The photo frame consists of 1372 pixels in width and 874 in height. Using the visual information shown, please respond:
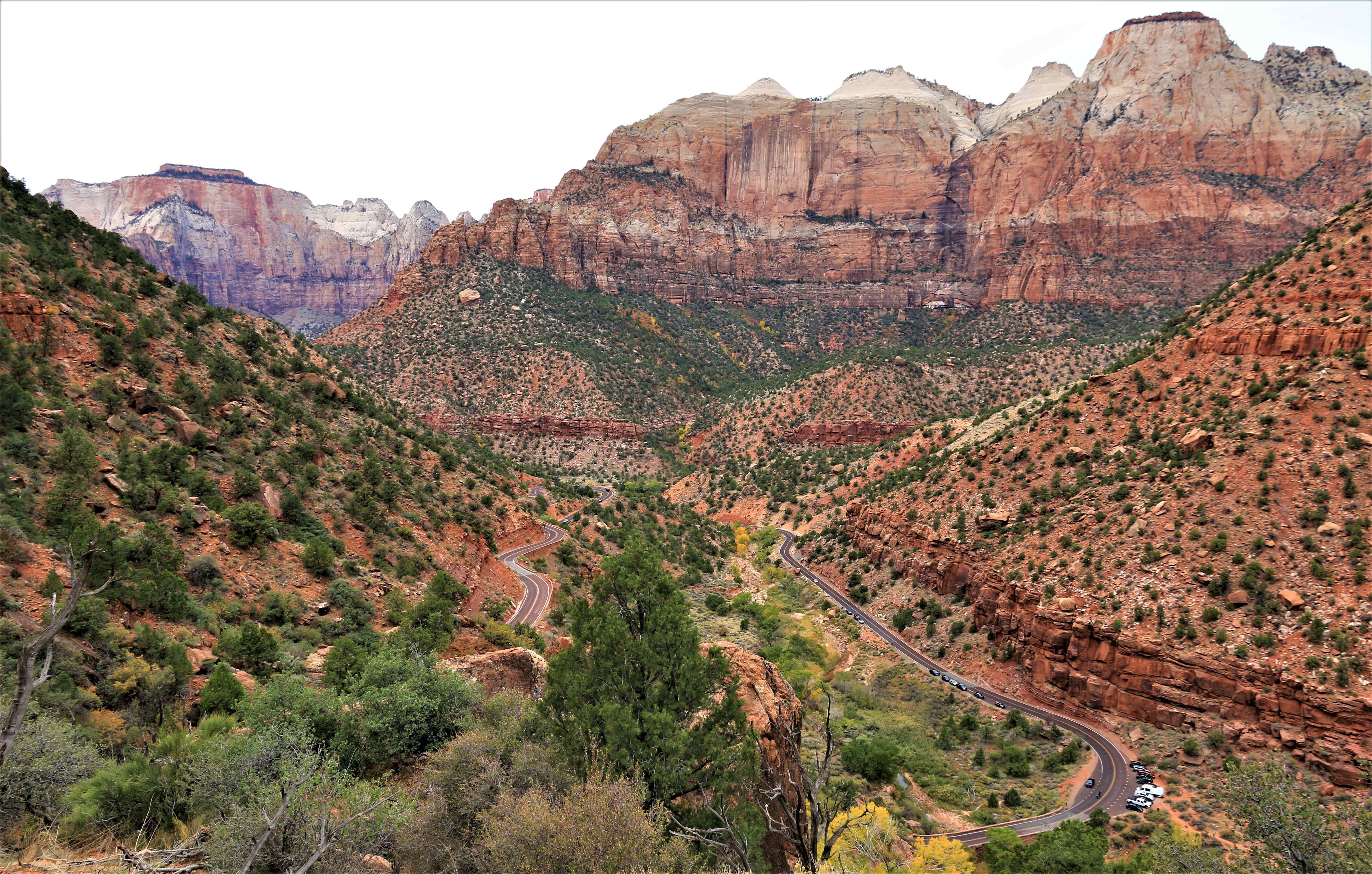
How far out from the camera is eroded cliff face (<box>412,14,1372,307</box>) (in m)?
115

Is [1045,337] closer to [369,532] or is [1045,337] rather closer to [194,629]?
[369,532]

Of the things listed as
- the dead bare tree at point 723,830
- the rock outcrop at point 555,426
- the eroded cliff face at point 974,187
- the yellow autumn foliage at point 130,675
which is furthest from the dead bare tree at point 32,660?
the eroded cliff face at point 974,187

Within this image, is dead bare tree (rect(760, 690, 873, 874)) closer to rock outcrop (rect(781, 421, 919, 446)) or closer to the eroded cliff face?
rock outcrop (rect(781, 421, 919, 446))

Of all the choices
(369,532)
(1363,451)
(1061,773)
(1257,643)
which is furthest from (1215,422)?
(369,532)

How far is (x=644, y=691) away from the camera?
42.5ft

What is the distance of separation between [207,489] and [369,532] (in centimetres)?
684

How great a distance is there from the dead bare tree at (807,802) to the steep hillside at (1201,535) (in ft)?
54.6

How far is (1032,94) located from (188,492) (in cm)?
22603

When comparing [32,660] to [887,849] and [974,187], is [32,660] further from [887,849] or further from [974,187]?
[974,187]

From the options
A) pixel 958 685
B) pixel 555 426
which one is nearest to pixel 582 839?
pixel 958 685

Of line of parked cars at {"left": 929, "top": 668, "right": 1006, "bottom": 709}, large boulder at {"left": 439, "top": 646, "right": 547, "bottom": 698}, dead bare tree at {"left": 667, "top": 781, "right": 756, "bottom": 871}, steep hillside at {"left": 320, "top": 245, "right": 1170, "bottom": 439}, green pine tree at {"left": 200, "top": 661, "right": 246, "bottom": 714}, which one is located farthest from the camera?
steep hillside at {"left": 320, "top": 245, "right": 1170, "bottom": 439}

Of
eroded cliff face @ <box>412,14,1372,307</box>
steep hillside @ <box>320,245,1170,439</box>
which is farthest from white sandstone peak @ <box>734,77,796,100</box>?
steep hillside @ <box>320,245,1170,439</box>

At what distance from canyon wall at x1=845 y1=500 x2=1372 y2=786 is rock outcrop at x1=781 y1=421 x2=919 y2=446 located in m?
47.6

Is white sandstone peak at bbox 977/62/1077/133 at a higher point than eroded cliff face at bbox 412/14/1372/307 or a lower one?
higher
